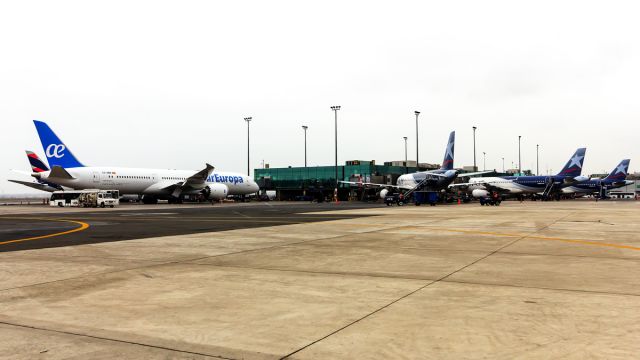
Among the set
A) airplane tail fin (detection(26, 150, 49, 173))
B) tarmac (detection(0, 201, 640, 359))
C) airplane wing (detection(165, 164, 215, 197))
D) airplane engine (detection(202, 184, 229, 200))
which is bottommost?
tarmac (detection(0, 201, 640, 359))

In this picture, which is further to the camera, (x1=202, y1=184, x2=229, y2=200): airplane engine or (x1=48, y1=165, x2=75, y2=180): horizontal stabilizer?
(x1=202, y1=184, x2=229, y2=200): airplane engine

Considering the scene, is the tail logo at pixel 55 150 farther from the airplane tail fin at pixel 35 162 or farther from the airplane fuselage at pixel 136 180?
the airplane tail fin at pixel 35 162

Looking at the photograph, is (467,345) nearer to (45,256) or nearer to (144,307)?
(144,307)

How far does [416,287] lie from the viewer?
7457 mm

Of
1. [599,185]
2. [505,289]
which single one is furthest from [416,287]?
[599,185]

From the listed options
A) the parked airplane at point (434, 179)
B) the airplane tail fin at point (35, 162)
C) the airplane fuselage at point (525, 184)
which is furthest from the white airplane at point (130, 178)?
the airplane fuselage at point (525, 184)

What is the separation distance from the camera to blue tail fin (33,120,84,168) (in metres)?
55.0

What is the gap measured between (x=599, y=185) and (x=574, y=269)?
100 metres

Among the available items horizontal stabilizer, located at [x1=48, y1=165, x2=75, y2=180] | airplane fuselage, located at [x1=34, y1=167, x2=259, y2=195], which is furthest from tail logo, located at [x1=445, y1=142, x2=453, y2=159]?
horizontal stabilizer, located at [x1=48, y1=165, x2=75, y2=180]

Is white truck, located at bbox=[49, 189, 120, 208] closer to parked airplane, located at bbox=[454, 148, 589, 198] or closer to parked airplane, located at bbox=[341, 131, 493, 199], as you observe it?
parked airplane, located at bbox=[341, 131, 493, 199]

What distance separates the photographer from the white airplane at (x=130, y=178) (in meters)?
55.2

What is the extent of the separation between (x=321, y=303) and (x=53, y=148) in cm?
5901

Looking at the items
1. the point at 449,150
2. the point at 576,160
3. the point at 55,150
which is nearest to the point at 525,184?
the point at 576,160

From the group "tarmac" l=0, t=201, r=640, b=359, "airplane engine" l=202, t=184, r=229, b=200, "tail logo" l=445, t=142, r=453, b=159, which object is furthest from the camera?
"tail logo" l=445, t=142, r=453, b=159
